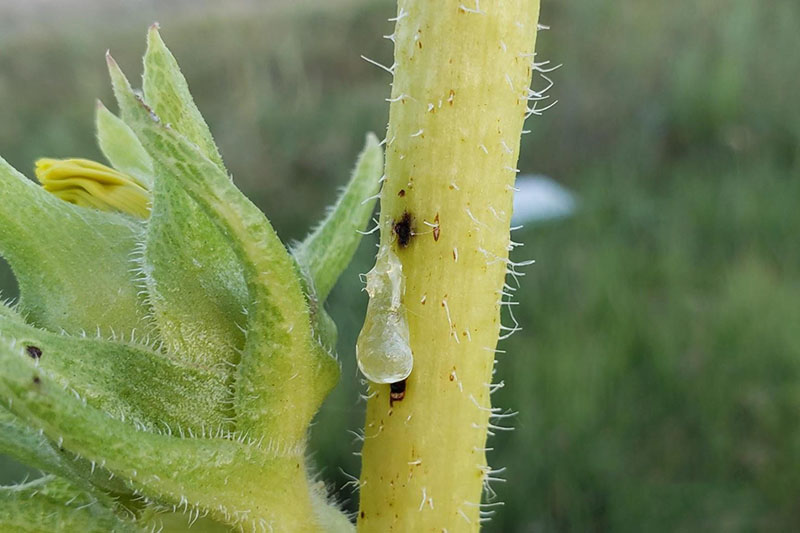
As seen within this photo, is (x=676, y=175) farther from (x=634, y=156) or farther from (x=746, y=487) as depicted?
(x=746, y=487)

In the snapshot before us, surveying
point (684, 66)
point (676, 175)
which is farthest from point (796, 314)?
point (684, 66)

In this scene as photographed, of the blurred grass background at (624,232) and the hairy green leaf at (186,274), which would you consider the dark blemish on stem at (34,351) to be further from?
the blurred grass background at (624,232)

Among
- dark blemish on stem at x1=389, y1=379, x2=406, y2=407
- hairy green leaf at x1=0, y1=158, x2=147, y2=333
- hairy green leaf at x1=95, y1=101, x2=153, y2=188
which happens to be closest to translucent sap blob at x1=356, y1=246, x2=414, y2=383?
dark blemish on stem at x1=389, y1=379, x2=406, y2=407

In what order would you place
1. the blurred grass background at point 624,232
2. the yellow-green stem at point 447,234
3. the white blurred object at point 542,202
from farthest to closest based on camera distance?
the white blurred object at point 542,202 → the blurred grass background at point 624,232 → the yellow-green stem at point 447,234

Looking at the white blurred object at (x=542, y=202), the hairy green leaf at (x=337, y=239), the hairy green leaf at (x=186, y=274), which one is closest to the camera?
the hairy green leaf at (x=186, y=274)

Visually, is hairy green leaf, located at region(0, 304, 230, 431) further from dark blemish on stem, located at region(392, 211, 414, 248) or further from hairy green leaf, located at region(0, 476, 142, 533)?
dark blemish on stem, located at region(392, 211, 414, 248)

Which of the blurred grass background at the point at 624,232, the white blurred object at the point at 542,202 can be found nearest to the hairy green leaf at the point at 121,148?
the blurred grass background at the point at 624,232

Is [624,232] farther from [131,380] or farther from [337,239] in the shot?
[131,380]
